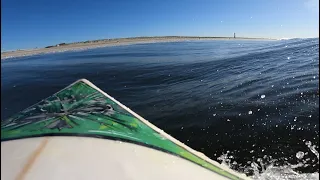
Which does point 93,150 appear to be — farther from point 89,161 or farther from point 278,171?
point 278,171

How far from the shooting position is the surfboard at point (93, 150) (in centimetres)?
220

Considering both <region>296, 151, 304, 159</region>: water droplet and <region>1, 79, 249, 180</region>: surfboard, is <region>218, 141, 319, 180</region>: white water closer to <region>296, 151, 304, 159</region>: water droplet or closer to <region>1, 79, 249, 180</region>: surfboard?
<region>296, 151, 304, 159</region>: water droplet

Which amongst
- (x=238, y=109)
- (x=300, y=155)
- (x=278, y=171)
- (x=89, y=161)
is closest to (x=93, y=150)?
(x=89, y=161)

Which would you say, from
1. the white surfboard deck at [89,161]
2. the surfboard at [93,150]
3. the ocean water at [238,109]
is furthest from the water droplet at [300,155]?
the white surfboard deck at [89,161]

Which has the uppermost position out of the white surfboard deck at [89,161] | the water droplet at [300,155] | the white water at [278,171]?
the white surfboard deck at [89,161]

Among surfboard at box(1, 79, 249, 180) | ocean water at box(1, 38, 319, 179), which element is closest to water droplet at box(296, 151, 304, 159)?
ocean water at box(1, 38, 319, 179)

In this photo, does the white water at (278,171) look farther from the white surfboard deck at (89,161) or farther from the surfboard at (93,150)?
the white surfboard deck at (89,161)

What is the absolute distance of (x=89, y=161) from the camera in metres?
2.38

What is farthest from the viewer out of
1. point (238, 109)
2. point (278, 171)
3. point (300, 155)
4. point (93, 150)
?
point (238, 109)

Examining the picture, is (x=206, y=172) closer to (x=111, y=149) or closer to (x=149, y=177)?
(x=149, y=177)

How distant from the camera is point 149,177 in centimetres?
229

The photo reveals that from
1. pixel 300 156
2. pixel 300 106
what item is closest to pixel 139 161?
pixel 300 156

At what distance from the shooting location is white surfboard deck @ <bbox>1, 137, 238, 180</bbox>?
2145 mm

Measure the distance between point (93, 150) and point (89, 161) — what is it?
0.21 m
